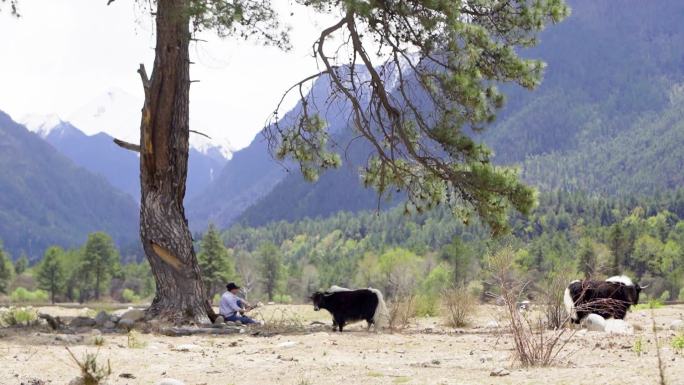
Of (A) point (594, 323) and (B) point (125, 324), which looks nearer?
(A) point (594, 323)

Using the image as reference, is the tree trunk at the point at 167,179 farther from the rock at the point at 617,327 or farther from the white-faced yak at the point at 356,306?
the rock at the point at 617,327

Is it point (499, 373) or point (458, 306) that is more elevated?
point (458, 306)

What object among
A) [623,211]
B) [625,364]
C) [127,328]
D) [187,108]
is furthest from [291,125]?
[623,211]

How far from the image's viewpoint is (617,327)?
1181 centimetres

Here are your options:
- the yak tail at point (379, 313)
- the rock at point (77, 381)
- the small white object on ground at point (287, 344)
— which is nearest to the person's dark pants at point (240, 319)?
the yak tail at point (379, 313)

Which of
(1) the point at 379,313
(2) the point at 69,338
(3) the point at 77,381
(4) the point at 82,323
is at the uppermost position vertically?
(1) the point at 379,313

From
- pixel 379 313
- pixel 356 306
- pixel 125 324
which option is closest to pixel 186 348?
pixel 125 324

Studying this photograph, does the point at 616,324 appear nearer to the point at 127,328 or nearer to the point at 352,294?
the point at 352,294

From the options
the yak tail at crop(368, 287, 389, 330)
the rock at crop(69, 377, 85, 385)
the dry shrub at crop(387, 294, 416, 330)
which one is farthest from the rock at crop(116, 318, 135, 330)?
the rock at crop(69, 377, 85, 385)

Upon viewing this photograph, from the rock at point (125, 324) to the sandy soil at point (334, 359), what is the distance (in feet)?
3.44

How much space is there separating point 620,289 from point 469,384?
792 centimetres

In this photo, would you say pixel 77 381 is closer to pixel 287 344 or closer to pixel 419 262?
pixel 287 344

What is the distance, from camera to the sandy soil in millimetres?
7266

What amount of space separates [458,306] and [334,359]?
6005 mm
